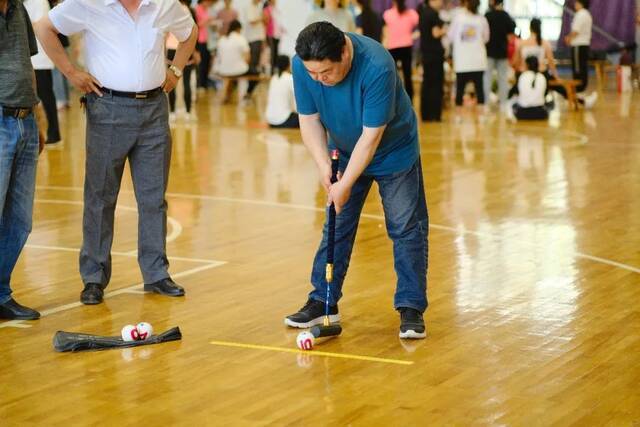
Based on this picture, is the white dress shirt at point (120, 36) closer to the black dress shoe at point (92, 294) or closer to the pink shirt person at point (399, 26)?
the black dress shoe at point (92, 294)

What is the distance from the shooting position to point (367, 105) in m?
5.61

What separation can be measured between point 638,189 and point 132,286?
528 centimetres

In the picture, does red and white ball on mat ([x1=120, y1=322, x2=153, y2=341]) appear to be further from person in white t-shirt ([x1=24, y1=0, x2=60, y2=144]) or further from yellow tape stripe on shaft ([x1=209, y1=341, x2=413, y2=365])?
person in white t-shirt ([x1=24, y1=0, x2=60, y2=144])

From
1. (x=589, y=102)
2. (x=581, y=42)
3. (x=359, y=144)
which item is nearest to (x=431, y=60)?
(x=589, y=102)

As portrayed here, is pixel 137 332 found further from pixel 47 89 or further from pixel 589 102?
pixel 589 102

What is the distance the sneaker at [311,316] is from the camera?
622 centimetres

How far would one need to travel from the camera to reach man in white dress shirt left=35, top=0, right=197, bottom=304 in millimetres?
6637

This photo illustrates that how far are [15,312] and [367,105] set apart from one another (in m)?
2.26

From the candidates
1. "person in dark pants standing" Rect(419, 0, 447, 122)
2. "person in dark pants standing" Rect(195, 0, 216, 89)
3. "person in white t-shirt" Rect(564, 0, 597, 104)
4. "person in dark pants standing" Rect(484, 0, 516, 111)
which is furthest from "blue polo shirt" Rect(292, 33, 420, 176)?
"person in dark pants standing" Rect(195, 0, 216, 89)

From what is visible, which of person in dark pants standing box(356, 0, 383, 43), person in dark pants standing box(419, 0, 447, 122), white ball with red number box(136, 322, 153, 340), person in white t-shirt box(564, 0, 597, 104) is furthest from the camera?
person in white t-shirt box(564, 0, 597, 104)

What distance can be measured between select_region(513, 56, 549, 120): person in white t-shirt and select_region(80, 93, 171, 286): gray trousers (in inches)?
414

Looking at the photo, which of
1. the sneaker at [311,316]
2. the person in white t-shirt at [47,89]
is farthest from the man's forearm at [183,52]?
the person in white t-shirt at [47,89]

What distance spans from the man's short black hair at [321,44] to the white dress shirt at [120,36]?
5.03 ft

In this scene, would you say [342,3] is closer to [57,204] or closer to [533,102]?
[533,102]
